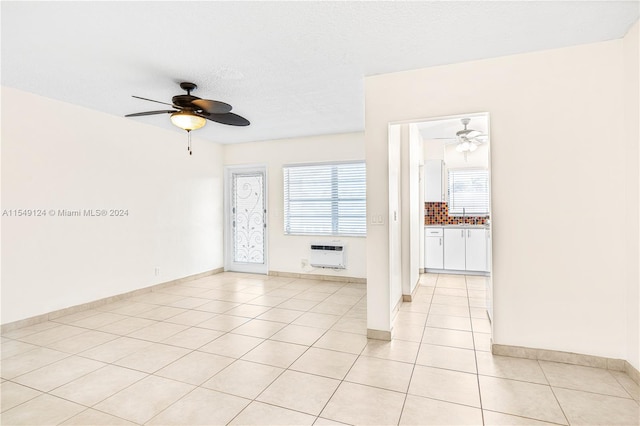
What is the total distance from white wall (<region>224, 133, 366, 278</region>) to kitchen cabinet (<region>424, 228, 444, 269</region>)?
1.46 metres

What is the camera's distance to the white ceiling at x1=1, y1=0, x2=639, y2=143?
7.30ft

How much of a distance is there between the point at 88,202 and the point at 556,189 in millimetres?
5293

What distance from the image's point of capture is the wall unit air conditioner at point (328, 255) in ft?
19.3

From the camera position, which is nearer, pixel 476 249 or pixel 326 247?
pixel 326 247

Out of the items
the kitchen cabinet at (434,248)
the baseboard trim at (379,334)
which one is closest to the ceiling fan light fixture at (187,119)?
the baseboard trim at (379,334)

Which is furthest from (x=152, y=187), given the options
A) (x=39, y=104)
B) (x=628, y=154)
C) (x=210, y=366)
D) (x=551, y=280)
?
(x=628, y=154)

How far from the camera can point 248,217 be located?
6.83 metres

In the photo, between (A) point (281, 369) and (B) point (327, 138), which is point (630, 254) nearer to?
(A) point (281, 369)

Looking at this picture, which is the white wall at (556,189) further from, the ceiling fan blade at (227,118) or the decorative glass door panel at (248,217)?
the decorative glass door panel at (248,217)

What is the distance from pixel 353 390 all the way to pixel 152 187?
4467 mm

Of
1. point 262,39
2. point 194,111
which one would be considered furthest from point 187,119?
point 262,39

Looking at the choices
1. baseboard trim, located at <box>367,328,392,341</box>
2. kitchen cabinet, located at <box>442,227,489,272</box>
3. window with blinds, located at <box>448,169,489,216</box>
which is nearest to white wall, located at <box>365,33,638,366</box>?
baseboard trim, located at <box>367,328,392,341</box>

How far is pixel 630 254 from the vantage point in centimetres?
256

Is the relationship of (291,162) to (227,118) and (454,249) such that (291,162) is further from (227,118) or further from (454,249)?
(454,249)
